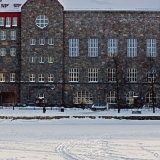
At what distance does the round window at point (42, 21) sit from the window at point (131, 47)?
14390mm

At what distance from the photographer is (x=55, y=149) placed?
19.3m

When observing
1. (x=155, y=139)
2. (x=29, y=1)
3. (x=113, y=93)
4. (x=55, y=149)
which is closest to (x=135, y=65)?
(x=113, y=93)

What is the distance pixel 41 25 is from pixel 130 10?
50.2 feet

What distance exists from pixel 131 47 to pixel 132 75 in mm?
4800

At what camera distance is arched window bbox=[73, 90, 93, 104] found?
252 feet

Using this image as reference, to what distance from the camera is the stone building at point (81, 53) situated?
7594 cm

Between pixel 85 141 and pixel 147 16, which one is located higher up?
pixel 147 16

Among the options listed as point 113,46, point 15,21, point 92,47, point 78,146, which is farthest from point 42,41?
point 78,146

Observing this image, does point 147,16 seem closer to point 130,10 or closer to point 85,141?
point 130,10

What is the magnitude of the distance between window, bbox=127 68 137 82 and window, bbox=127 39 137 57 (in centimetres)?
258

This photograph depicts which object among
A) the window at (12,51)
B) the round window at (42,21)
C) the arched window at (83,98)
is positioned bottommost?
the arched window at (83,98)

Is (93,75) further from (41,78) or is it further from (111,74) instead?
(41,78)

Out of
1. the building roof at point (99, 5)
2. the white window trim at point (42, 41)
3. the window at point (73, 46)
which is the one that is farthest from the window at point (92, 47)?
the white window trim at point (42, 41)

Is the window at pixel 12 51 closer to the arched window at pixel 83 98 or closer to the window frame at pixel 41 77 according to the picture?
the window frame at pixel 41 77
